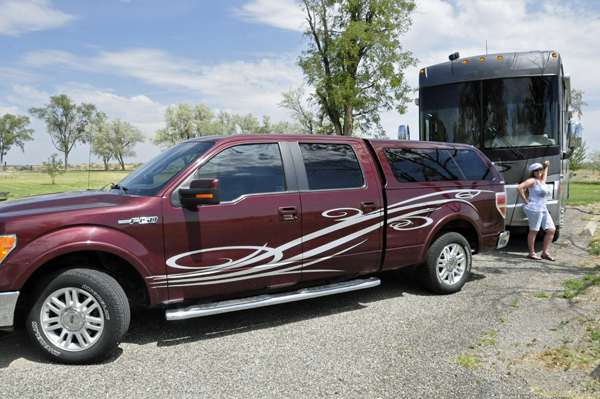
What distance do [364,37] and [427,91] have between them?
58.0 feet

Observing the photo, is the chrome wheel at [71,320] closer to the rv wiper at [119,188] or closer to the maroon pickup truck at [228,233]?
the maroon pickup truck at [228,233]

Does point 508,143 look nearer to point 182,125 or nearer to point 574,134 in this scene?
point 574,134

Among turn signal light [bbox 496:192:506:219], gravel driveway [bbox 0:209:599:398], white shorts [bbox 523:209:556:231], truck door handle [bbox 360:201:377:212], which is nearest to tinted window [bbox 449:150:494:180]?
turn signal light [bbox 496:192:506:219]

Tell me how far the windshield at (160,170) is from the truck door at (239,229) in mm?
187

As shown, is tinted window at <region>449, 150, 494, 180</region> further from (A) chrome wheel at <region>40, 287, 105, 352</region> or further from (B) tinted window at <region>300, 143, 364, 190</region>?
(A) chrome wheel at <region>40, 287, 105, 352</region>

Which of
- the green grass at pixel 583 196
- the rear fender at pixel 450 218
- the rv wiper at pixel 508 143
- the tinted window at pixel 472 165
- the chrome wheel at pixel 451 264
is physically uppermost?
the rv wiper at pixel 508 143

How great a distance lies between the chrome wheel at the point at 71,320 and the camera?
395cm

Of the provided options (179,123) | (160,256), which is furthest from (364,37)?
(179,123)

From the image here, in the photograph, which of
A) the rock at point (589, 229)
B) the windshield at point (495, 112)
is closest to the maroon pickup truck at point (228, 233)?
the windshield at point (495, 112)

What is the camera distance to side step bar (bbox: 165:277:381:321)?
4148 mm

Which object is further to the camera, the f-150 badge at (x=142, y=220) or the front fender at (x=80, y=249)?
the f-150 badge at (x=142, y=220)

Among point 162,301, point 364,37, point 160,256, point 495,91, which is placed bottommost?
point 162,301

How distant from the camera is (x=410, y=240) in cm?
→ 572

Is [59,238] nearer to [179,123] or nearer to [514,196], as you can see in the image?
[514,196]
